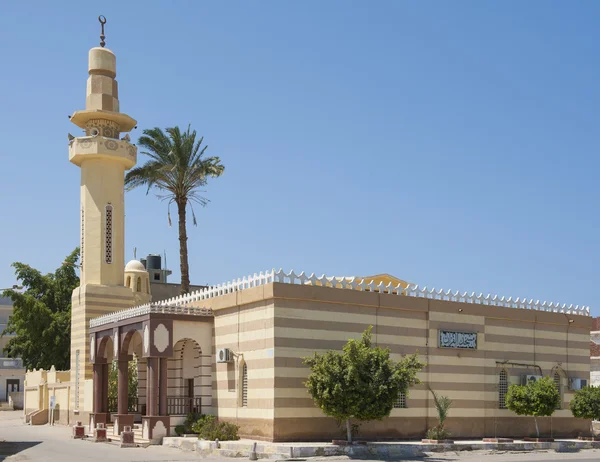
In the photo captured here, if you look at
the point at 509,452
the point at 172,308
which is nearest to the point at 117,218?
the point at 172,308

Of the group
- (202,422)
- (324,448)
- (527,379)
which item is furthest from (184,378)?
(527,379)

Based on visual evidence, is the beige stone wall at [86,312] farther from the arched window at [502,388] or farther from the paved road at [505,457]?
the paved road at [505,457]

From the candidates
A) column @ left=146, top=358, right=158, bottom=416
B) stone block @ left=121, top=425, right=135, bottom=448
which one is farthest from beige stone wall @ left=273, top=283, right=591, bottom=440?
stone block @ left=121, top=425, right=135, bottom=448

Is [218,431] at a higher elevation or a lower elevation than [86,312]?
lower

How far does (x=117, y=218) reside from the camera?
40750 mm

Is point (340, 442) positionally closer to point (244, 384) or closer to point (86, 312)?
point (244, 384)

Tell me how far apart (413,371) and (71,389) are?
20.9 meters

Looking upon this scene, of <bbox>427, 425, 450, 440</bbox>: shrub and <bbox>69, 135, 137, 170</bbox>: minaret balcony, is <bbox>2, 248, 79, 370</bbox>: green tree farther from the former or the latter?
<bbox>427, 425, 450, 440</bbox>: shrub

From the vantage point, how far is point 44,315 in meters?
58.8

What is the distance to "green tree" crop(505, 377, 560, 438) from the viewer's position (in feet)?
103

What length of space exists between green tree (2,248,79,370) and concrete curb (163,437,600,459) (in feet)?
105

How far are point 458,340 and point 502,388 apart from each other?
3.21m

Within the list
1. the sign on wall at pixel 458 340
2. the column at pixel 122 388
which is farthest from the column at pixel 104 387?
the sign on wall at pixel 458 340

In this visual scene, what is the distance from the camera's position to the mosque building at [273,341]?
27.4 metres
